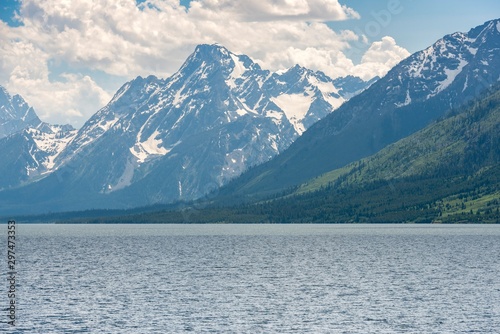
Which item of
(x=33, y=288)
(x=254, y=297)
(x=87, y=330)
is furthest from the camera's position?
(x=33, y=288)

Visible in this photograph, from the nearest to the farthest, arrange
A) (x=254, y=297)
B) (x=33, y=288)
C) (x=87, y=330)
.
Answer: (x=87, y=330) < (x=254, y=297) < (x=33, y=288)

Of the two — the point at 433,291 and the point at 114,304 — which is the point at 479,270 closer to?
the point at 433,291

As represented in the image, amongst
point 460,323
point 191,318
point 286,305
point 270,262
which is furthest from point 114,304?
point 270,262

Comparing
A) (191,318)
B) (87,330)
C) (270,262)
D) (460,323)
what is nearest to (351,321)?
(460,323)

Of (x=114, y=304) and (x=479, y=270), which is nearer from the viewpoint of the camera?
(x=114, y=304)

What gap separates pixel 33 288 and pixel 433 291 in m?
68.8

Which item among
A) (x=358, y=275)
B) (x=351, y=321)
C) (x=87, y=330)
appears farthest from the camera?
(x=358, y=275)

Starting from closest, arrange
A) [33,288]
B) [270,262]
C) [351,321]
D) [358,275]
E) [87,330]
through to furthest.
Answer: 1. [87,330]
2. [351,321]
3. [33,288]
4. [358,275]
5. [270,262]

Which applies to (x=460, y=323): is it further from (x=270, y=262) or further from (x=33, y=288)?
(x=270, y=262)

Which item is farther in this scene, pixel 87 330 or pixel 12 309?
pixel 12 309

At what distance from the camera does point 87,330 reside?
97.9m

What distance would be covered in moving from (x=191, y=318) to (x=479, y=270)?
82.4 m

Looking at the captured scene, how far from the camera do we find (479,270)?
168500 mm

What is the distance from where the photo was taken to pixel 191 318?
108 metres
